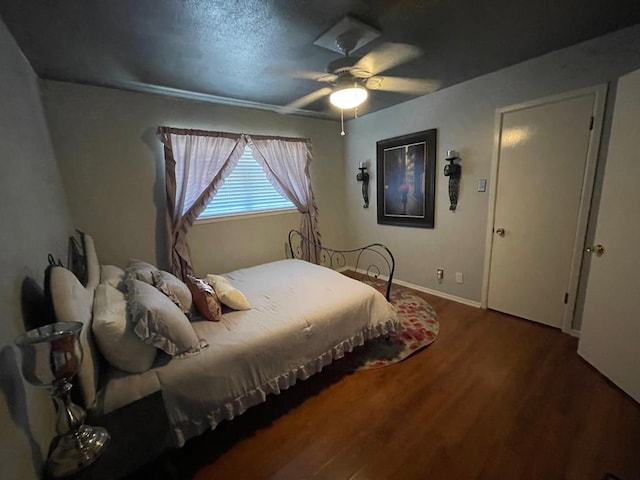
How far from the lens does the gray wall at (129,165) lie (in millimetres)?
2316

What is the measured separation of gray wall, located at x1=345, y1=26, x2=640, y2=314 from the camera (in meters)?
2.05

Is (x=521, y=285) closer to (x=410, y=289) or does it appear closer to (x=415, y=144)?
(x=410, y=289)

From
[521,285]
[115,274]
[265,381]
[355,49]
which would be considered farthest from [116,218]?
[521,285]

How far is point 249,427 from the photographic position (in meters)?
1.66

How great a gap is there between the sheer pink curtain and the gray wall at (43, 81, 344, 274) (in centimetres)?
13

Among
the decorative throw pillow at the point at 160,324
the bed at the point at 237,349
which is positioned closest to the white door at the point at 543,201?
the bed at the point at 237,349

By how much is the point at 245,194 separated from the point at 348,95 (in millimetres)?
1870

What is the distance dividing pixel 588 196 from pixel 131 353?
345 cm

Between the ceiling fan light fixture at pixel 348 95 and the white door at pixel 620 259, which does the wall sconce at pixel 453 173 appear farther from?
the ceiling fan light fixture at pixel 348 95

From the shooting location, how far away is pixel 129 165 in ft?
8.45

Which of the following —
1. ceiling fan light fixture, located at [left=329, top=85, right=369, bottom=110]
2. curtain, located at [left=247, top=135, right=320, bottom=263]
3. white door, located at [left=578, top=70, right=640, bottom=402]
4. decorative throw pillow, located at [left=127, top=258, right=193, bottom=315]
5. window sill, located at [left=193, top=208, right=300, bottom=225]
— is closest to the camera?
white door, located at [left=578, top=70, right=640, bottom=402]

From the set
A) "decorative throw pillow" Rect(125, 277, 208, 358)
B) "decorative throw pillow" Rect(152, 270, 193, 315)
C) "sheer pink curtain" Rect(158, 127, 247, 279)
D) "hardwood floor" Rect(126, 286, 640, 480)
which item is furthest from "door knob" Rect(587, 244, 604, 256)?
"sheer pink curtain" Rect(158, 127, 247, 279)

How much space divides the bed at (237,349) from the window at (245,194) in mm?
1209

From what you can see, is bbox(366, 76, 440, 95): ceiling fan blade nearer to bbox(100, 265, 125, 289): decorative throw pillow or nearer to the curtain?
the curtain
